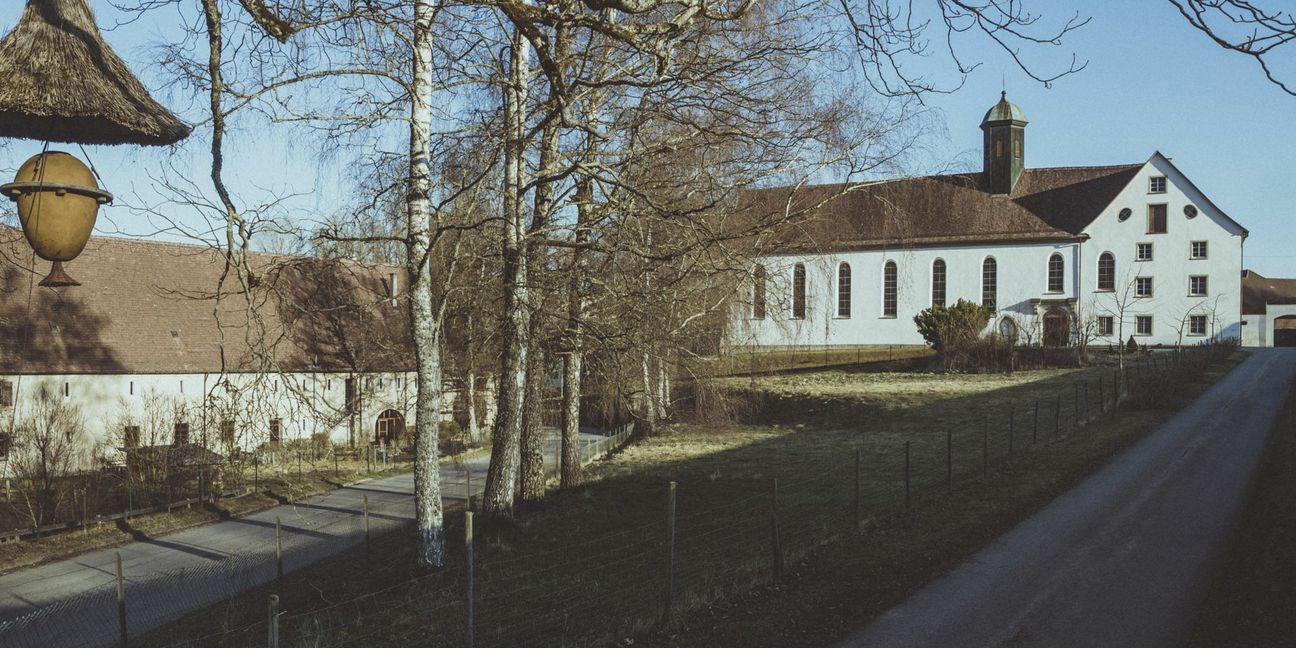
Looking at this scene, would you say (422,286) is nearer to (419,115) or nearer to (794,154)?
(419,115)

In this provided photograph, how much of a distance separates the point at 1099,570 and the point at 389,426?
106 feet

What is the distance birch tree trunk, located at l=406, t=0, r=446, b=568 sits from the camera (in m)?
9.75

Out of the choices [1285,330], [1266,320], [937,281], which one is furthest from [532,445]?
[1285,330]

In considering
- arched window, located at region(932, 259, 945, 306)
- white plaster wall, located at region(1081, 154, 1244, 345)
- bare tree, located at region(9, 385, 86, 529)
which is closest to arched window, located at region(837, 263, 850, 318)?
arched window, located at region(932, 259, 945, 306)

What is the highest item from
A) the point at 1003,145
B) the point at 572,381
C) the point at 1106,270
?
the point at 1003,145

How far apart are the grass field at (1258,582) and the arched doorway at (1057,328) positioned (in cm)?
3425

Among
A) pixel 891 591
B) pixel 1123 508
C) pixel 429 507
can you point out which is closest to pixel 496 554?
pixel 429 507

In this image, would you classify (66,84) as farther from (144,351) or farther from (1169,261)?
(1169,261)

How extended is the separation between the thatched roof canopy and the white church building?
43.2 m

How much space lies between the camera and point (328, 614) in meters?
10.2

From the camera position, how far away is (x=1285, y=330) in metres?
69.9

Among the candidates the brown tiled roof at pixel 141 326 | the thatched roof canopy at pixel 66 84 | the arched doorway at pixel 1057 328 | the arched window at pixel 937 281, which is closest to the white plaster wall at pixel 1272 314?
the arched doorway at pixel 1057 328

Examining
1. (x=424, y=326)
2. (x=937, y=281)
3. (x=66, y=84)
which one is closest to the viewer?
(x=66, y=84)

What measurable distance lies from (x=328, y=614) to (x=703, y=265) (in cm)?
631
